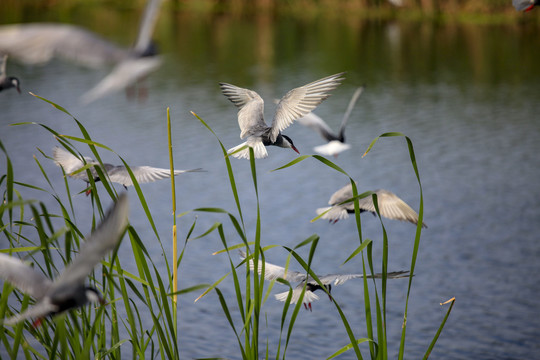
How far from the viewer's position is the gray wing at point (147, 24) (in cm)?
219

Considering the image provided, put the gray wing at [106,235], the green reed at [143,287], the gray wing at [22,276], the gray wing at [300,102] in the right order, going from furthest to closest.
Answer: the gray wing at [300,102], the green reed at [143,287], the gray wing at [22,276], the gray wing at [106,235]

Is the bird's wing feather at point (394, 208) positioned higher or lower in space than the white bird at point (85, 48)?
lower

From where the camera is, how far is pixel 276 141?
2119mm

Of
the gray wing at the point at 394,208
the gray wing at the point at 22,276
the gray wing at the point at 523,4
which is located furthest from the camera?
the gray wing at the point at 523,4

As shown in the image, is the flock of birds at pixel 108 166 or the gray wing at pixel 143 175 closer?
the flock of birds at pixel 108 166

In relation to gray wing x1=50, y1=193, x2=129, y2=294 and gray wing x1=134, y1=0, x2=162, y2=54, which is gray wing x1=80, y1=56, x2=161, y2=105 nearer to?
gray wing x1=134, y1=0, x2=162, y2=54

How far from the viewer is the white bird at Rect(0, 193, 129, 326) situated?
132cm

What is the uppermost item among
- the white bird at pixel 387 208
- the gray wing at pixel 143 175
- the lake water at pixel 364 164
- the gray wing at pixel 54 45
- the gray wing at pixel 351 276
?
the gray wing at pixel 54 45

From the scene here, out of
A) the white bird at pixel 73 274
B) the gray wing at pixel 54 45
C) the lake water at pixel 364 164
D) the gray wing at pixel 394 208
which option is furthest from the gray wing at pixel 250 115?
the lake water at pixel 364 164

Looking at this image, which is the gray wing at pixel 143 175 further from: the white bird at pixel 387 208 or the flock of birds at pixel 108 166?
the white bird at pixel 387 208

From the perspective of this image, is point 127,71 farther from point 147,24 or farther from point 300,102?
point 300,102

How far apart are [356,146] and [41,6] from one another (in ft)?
69.6

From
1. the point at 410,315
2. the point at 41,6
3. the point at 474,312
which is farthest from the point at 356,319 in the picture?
the point at 41,6

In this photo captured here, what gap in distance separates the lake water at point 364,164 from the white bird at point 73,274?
4.59 m
